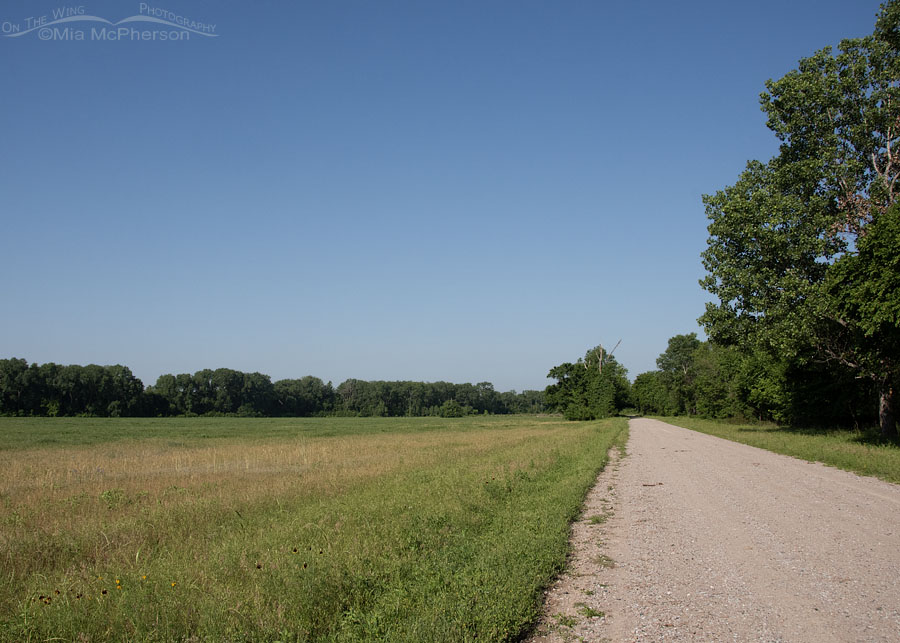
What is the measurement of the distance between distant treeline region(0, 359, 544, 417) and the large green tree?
123 metres

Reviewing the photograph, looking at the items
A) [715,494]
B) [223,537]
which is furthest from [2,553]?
[715,494]

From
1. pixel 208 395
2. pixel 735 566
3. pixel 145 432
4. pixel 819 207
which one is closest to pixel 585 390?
pixel 819 207

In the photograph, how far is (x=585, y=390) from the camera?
7300 cm

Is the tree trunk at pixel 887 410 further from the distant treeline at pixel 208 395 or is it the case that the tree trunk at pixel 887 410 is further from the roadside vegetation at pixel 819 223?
the distant treeline at pixel 208 395

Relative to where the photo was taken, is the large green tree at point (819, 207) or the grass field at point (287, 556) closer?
the grass field at point (287, 556)

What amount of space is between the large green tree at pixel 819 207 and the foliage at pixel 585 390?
145 ft

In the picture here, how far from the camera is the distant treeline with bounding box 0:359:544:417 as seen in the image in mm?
102500

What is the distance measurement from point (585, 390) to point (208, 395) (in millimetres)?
107763

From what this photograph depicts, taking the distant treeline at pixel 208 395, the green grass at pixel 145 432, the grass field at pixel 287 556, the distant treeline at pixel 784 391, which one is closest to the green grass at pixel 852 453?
the distant treeline at pixel 784 391

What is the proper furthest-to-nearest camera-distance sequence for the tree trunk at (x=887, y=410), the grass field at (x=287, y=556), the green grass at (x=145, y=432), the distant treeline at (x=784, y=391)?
the green grass at (x=145, y=432)
the distant treeline at (x=784, y=391)
the tree trunk at (x=887, y=410)
the grass field at (x=287, y=556)

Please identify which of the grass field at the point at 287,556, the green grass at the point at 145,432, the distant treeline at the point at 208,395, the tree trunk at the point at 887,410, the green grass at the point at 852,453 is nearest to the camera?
the grass field at the point at 287,556

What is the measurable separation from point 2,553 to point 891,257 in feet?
76.8

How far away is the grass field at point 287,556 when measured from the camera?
186 inches

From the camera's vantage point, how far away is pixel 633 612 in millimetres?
4941
